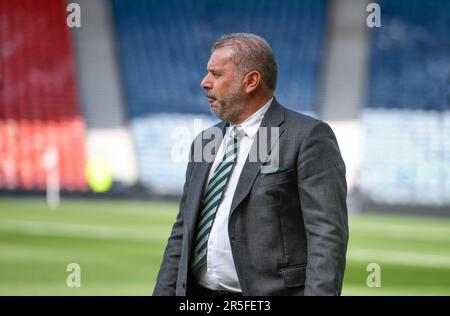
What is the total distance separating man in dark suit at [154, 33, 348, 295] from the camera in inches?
110

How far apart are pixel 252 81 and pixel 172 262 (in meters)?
0.73

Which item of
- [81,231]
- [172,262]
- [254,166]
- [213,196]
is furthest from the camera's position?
[81,231]

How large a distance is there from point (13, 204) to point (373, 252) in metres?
9.43

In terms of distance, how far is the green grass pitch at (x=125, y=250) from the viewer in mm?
8711

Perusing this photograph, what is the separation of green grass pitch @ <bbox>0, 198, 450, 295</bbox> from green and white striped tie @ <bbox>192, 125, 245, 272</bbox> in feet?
17.0

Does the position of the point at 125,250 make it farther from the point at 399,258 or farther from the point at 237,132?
the point at 237,132

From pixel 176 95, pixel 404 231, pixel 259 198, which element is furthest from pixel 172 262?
pixel 176 95

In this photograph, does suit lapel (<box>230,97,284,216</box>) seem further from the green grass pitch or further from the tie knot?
the green grass pitch

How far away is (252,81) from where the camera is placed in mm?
2953

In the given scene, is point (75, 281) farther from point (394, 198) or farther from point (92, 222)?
point (394, 198)

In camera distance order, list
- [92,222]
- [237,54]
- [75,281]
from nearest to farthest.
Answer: [237,54] < [75,281] < [92,222]

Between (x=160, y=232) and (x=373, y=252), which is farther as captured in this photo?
(x=160, y=232)

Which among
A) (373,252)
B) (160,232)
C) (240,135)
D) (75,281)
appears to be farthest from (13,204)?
(240,135)

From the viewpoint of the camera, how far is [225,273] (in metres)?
2.93
